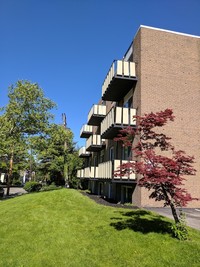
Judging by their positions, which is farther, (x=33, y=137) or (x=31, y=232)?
(x=33, y=137)

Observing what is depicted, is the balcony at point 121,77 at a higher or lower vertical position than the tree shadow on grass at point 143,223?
higher

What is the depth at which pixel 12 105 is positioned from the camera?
69.8 ft

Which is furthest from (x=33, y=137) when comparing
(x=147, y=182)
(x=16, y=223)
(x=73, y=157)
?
(x=73, y=157)

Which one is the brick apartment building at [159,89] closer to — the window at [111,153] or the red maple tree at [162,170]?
the window at [111,153]

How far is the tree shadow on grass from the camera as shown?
848 centimetres

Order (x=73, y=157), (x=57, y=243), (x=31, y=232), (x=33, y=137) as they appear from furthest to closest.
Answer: (x=73, y=157) → (x=33, y=137) → (x=31, y=232) → (x=57, y=243)

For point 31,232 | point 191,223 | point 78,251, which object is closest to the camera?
point 78,251

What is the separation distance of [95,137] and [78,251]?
55.3ft

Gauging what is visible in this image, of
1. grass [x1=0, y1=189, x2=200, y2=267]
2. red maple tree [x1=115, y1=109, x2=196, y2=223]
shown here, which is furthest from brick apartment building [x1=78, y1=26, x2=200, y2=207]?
red maple tree [x1=115, y1=109, x2=196, y2=223]

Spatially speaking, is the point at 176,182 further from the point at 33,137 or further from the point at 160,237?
the point at 33,137

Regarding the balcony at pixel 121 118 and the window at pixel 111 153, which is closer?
the balcony at pixel 121 118

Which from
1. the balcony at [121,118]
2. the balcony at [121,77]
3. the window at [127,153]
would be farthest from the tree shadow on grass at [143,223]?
the balcony at [121,77]

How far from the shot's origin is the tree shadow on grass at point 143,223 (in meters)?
8.48

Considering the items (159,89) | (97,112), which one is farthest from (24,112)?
(159,89)
